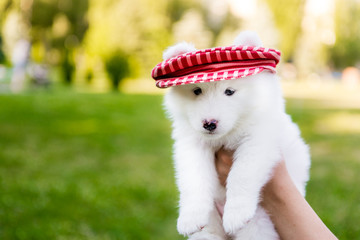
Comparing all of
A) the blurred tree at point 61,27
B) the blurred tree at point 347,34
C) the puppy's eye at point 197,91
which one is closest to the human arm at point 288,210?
the puppy's eye at point 197,91

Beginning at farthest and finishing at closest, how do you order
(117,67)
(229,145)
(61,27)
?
(61,27)
(117,67)
(229,145)

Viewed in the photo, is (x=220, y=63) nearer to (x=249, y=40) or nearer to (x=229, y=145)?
(x=249, y=40)

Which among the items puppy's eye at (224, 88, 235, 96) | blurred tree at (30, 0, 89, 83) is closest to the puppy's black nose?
puppy's eye at (224, 88, 235, 96)

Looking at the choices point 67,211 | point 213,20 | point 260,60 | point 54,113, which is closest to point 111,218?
point 67,211

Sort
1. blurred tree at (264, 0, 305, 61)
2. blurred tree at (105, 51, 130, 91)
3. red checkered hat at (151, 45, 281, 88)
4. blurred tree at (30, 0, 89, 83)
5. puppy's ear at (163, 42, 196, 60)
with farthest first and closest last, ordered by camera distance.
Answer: blurred tree at (30, 0, 89, 83), blurred tree at (105, 51, 130, 91), blurred tree at (264, 0, 305, 61), puppy's ear at (163, 42, 196, 60), red checkered hat at (151, 45, 281, 88)

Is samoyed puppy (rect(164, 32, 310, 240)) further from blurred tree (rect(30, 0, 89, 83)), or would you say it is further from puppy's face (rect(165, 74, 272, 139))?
blurred tree (rect(30, 0, 89, 83))

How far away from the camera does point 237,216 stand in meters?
2.05

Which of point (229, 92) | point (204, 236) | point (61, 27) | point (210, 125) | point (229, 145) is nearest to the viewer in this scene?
point (210, 125)

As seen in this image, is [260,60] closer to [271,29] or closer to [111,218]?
[111,218]

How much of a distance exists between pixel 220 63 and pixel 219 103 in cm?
21

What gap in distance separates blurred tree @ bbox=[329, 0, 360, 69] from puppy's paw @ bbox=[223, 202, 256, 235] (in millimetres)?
15808

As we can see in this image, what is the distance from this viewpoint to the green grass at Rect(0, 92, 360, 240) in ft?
15.5

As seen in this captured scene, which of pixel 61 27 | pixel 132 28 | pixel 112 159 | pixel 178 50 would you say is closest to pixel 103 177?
pixel 112 159

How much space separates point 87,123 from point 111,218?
671cm
